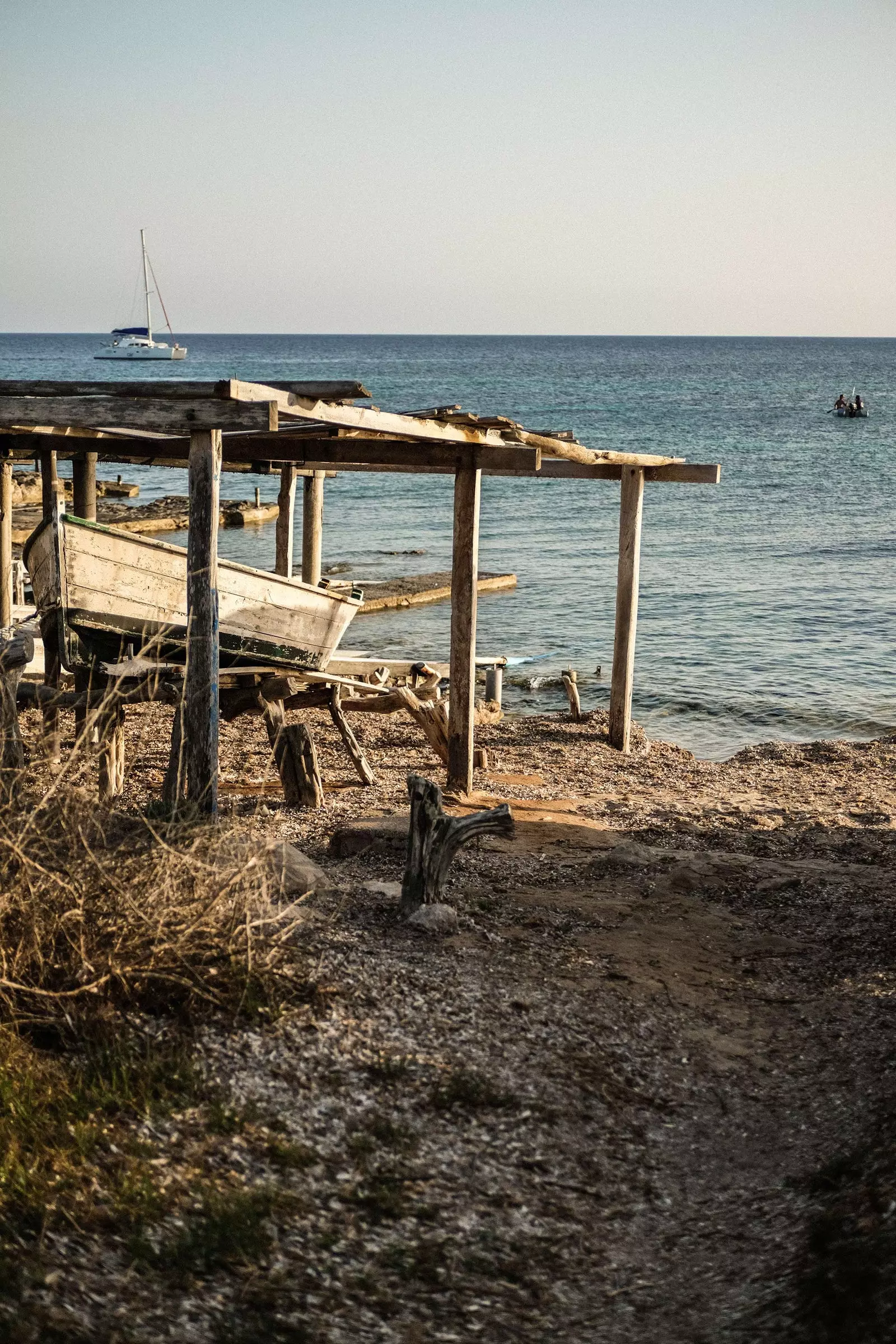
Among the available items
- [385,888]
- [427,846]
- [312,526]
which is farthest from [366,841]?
[312,526]

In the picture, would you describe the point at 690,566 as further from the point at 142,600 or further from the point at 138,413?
the point at 138,413

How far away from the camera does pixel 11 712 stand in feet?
23.6

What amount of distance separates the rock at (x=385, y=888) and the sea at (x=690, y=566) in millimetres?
7561

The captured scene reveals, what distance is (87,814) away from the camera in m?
5.66

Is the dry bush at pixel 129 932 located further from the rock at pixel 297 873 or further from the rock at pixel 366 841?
the rock at pixel 366 841

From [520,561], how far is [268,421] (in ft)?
66.6

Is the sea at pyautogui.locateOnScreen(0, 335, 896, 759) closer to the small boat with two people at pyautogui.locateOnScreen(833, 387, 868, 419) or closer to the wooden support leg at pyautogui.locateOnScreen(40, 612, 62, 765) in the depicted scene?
the small boat with two people at pyautogui.locateOnScreen(833, 387, 868, 419)

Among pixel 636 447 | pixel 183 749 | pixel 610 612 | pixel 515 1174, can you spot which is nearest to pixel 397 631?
pixel 610 612

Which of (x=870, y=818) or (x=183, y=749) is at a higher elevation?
(x=183, y=749)

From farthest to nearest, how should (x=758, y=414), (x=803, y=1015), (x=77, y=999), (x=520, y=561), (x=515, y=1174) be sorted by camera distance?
(x=758, y=414)
(x=520, y=561)
(x=803, y=1015)
(x=77, y=999)
(x=515, y=1174)

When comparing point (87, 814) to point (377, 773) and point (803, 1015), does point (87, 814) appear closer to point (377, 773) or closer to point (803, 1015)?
point (803, 1015)

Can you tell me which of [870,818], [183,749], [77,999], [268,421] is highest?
[268,421]

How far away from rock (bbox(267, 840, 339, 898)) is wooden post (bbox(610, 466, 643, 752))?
605cm

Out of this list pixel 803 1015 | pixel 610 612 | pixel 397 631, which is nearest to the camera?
pixel 803 1015
